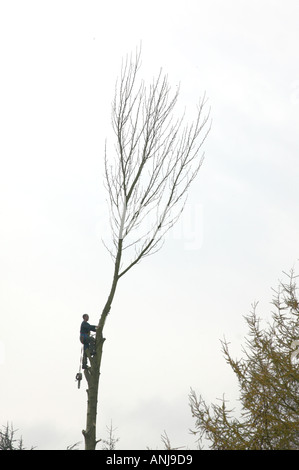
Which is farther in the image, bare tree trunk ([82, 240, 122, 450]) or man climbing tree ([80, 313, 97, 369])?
man climbing tree ([80, 313, 97, 369])

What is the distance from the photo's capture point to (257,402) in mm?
12047

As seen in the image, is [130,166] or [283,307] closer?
[283,307]

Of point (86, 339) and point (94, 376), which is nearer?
point (94, 376)

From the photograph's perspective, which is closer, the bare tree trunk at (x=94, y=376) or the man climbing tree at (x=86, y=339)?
the bare tree trunk at (x=94, y=376)

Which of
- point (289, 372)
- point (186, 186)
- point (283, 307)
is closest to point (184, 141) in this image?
point (186, 186)

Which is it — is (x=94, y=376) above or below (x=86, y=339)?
below
